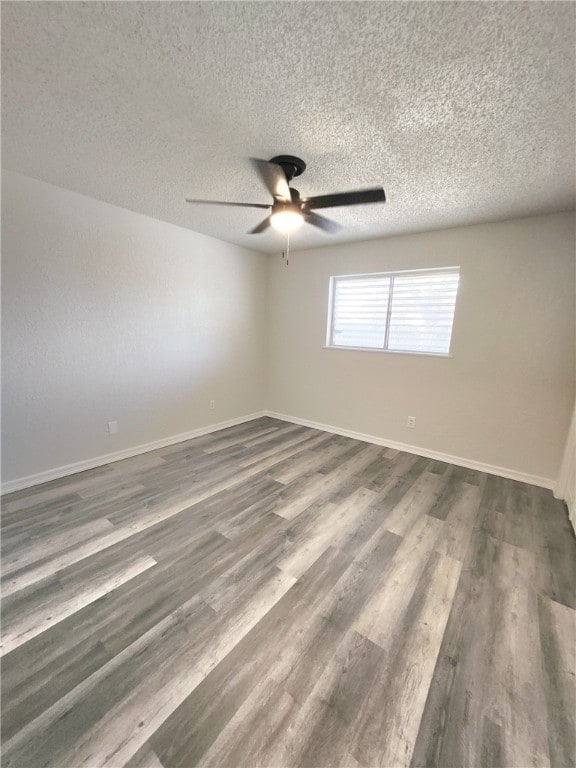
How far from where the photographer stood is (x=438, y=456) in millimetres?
3209

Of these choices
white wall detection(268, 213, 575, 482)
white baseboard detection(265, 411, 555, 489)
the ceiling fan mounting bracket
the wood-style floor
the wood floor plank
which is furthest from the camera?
white baseboard detection(265, 411, 555, 489)

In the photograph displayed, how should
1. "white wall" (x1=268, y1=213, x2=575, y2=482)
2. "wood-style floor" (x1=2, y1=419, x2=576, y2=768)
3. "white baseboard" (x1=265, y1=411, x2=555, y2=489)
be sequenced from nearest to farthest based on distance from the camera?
1. "wood-style floor" (x1=2, y1=419, x2=576, y2=768)
2. "white wall" (x1=268, y1=213, x2=575, y2=482)
3. "white baseboard" (x1=265, y1=411, x2=555, y2=489)

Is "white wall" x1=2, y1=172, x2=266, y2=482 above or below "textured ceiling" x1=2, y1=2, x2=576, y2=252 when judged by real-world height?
below

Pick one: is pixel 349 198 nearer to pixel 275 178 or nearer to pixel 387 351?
pixel 275 178

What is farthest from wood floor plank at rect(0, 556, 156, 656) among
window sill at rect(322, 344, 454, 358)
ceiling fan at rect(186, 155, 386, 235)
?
window sill at rect(322, 344, 454, 358)

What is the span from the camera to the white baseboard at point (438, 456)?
2.74 metres

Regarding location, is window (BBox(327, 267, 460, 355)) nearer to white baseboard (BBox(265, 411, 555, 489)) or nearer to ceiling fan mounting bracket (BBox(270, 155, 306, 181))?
white baseboard (BBox(265, 411, 555, 489))

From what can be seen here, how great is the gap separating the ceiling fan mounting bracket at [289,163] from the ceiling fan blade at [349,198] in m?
0.20

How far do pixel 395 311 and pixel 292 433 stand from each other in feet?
6.49

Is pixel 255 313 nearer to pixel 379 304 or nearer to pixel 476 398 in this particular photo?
pixel 379 304

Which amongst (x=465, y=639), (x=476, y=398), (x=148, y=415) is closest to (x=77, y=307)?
(x=148, y=415)

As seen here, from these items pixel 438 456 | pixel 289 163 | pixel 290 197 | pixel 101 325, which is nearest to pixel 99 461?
pixel 101 325

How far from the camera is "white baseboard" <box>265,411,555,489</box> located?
274cm

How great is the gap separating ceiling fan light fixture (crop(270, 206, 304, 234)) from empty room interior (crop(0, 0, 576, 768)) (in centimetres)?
2
